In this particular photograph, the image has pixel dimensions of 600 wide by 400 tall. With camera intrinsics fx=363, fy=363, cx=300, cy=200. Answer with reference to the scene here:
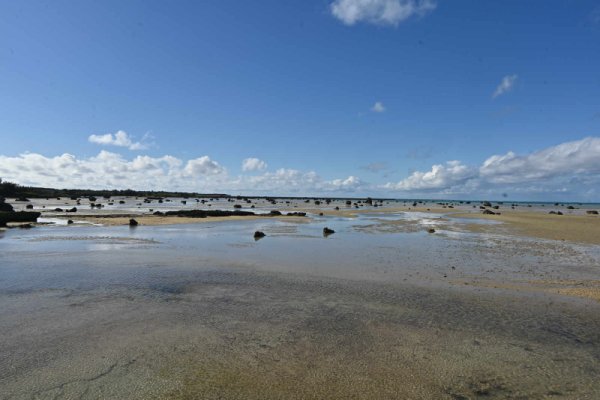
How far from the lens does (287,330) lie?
8.91 meters

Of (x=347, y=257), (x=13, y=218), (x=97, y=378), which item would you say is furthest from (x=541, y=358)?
(x=13, y=218)

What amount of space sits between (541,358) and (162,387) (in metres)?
7.57

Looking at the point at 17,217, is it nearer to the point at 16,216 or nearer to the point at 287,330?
the point at 16,216

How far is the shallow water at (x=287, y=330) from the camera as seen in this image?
21.0ft

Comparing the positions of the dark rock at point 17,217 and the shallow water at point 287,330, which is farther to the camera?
the dark rock at point 17,217

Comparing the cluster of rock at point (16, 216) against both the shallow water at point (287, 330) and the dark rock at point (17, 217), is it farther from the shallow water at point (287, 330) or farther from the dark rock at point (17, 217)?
the shallow water at point (287, 330)

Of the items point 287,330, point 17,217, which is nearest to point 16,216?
point 17,217

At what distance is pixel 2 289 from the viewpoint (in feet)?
39.8

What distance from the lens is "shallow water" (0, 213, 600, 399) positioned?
641cm

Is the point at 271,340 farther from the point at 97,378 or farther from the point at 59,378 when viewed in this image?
the point at 59,378

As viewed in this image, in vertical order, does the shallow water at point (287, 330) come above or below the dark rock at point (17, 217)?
below

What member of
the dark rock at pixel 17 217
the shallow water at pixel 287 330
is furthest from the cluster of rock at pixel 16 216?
the shallow water at pixel 287 330

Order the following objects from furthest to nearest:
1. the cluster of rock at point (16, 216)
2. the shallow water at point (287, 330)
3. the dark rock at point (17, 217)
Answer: the cluster of rock at point (16, 216) < the dark rock at point (17, 217) < the shallow water at point (287, 330)

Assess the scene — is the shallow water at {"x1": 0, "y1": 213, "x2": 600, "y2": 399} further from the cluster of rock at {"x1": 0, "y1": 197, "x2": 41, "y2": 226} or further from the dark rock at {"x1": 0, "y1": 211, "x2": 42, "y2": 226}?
the cluster of rock at {"x1": 0, "y1": 197, "x2": 41, "y2": 226}
